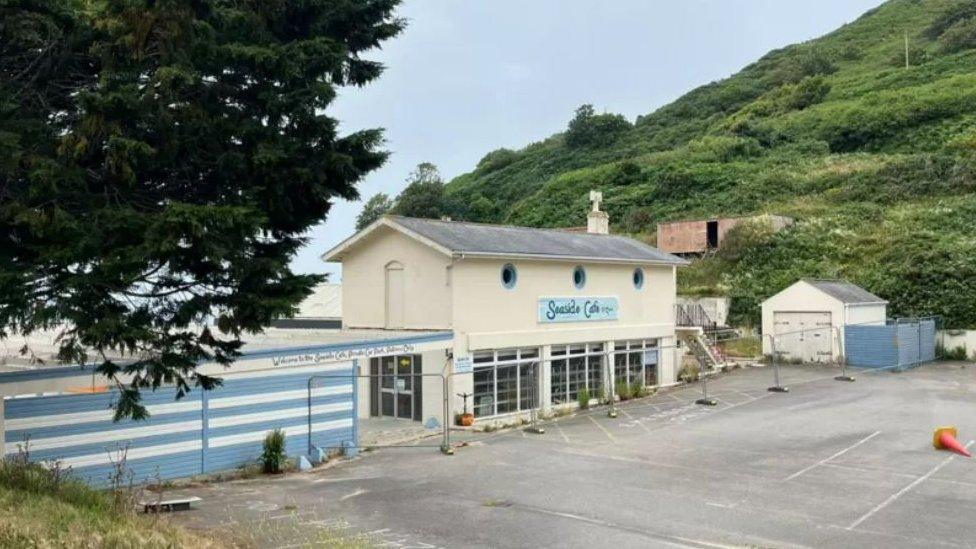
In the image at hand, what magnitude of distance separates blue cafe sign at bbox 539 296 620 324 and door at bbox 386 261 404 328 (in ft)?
14.4

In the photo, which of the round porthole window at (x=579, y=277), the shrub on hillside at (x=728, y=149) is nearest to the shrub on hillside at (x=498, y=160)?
the shrub on hillside at (x=728, y=149)

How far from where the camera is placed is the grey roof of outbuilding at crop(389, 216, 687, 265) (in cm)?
2456

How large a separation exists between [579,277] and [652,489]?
43.1 ft

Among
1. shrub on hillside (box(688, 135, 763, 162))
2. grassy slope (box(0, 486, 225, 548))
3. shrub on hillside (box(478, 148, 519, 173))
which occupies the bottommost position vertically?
grassy slope (box(0, 486, 225, 548))

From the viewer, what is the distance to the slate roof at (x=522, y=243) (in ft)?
80.3

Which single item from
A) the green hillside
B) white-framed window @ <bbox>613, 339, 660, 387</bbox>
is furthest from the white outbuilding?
white-framed window @ <bbox>613, 339, 660, 387</bbox>

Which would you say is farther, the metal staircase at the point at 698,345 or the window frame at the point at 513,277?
the metal staircase at the point at 698,345

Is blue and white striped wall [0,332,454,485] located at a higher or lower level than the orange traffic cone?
higher

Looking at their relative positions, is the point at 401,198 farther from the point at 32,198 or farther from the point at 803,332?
the point at 32,198

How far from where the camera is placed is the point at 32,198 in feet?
36.5

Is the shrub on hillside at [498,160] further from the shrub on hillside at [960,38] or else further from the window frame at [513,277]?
the window frame at [513,277]

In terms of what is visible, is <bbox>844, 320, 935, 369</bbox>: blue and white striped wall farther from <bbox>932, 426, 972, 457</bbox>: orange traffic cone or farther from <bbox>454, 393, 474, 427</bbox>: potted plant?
<bbox>454, 393, 474, 427</bbox>: potted plant

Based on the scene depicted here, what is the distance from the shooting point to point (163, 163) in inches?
478

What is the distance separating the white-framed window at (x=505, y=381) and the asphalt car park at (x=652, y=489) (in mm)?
1608
